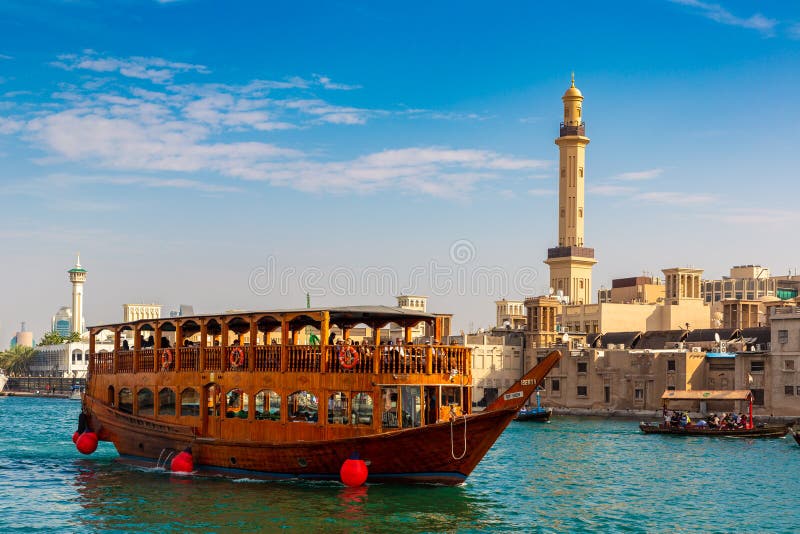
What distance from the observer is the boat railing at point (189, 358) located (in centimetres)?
3200

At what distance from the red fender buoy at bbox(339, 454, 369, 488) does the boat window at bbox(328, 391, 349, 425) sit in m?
1.33

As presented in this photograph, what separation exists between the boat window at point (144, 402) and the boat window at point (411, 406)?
1040cm

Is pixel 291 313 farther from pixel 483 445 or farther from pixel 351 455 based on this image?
pixel 483 445

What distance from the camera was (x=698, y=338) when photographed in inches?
3302

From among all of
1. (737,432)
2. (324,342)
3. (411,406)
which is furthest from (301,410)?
(737,432)

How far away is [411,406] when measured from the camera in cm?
2772

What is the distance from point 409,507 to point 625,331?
244 ft

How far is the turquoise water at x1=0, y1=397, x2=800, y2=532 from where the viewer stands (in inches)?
987

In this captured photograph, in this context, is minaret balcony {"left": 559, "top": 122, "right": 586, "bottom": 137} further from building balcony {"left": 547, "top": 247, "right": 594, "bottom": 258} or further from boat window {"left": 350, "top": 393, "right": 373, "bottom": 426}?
boat window {"left": 350, "top": 393, "right": 373, "bottom": 426}

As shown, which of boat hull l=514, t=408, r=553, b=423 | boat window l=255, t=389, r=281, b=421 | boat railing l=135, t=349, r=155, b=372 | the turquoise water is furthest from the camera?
boat hull l=514, t=408, r=553, b=423

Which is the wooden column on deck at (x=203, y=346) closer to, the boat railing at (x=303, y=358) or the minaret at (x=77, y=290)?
the boat railing at (x=303, y=358)

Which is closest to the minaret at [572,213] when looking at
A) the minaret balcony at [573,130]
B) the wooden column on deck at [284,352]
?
the minaret balcony at [573,130]

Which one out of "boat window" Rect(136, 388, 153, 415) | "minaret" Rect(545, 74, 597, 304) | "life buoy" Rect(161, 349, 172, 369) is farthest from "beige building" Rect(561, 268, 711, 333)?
"life buoy" Rect(161, 349, 172, 369)

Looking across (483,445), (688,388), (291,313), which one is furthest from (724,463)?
(688,388)
